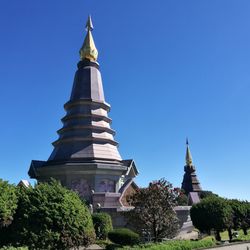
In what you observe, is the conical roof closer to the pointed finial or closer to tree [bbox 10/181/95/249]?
the pointed finial

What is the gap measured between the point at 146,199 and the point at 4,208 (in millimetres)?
11421

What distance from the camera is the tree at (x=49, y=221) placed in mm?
20422

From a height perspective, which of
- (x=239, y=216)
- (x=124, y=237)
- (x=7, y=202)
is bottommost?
(x=124, y=237)

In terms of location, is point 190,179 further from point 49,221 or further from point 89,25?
point 49,221

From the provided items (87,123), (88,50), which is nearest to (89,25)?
(88,50)

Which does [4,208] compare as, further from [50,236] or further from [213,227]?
[213,227]

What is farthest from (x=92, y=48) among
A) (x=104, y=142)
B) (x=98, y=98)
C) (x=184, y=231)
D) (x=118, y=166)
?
(x=184, y=231)

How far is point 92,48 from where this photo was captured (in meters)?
56.6

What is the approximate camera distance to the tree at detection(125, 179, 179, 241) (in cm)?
2866

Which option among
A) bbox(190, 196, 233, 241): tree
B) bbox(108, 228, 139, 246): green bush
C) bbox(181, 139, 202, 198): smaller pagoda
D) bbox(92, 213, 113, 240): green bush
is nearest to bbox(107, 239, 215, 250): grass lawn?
bbox(108, 228, 139, 246): green bush

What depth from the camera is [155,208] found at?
2861 centimetres

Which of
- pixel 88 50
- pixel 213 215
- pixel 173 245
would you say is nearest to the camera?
pixel 173 245

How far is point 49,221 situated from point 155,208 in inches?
397

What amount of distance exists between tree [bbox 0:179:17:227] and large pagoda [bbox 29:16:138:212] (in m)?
18.3
